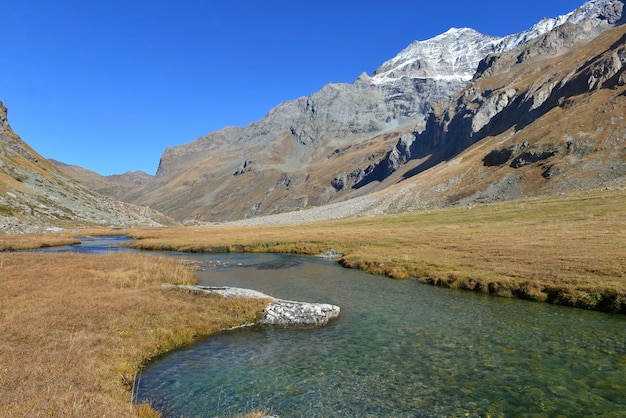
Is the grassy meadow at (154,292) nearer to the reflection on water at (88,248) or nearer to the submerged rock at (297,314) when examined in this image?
the submerged rock at (297,314)

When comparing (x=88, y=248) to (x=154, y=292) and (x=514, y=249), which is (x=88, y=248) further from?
(x=514, y=249)

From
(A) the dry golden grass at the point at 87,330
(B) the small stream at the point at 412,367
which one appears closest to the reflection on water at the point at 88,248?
(A) the dry golden grass at the point at 87,330

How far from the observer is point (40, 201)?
130000 mm

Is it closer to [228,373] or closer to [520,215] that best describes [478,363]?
[228,373]

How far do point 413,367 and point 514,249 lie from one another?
3346 centimetres

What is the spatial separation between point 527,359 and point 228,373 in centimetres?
1407

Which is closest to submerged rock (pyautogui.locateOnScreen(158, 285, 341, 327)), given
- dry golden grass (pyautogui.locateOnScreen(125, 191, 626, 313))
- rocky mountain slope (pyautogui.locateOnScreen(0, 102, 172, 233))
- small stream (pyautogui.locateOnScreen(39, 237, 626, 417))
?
small stream (pyautogui.locateOnScreen(39, 237, 626, 417))

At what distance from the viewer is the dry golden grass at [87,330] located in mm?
11438

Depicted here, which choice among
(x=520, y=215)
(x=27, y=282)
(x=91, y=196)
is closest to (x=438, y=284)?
(x=27, y=282)

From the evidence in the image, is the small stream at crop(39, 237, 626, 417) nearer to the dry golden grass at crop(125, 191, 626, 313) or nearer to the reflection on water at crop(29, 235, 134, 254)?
the dry golden grass at crop(125, 191, 626, 313)

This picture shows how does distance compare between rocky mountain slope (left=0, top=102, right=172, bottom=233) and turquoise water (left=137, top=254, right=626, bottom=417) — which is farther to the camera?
rocky mountain slope (left=0, top=102, right=172, bottom=233)

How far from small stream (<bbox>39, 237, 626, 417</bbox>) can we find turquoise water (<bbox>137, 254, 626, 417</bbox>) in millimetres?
54

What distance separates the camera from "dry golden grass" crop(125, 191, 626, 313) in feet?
101

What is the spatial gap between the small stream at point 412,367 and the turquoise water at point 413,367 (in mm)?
54
